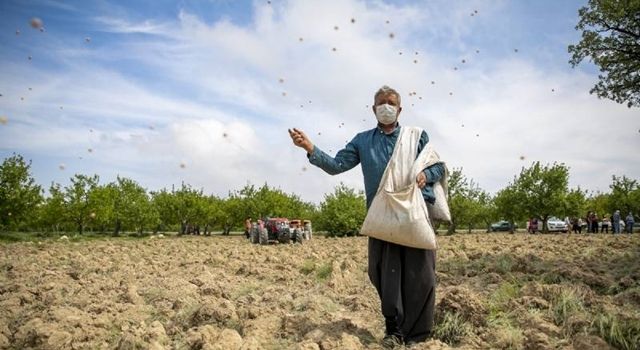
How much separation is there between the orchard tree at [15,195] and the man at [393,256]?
25943 millimetres

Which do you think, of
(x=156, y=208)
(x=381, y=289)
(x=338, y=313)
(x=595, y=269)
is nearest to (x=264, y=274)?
(x=338, y=313)

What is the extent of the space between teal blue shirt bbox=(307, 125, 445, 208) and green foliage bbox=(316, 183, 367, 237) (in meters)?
25.1

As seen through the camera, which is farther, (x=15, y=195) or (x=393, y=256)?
(x=15, y=195)

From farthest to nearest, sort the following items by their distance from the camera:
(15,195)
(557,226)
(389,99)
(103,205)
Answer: (557,226), (103,205), (15,195), (389,99)

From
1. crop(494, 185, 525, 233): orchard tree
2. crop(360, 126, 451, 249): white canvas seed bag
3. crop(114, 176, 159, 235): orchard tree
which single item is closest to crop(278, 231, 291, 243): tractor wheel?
crop(360, 126, 451, 249): white canvas seed bag

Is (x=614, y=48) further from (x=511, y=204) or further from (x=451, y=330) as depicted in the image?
(x=511, y=204)

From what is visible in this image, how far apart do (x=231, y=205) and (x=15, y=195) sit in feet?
77.3

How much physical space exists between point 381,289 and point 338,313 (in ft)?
3.71

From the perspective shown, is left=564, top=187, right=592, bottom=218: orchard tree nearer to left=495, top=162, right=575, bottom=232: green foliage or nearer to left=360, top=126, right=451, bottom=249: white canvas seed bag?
left=495, top=162, right=575, bottom=232: green foliage

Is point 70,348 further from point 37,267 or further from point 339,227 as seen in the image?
point 339,227

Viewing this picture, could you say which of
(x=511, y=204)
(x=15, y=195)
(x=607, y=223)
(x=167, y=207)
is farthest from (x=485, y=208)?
(x=15, y=195)

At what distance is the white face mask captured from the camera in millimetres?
3061

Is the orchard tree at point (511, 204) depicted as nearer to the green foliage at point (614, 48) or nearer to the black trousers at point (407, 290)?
the green foliage at point (614, 48)

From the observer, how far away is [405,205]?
276 cm
